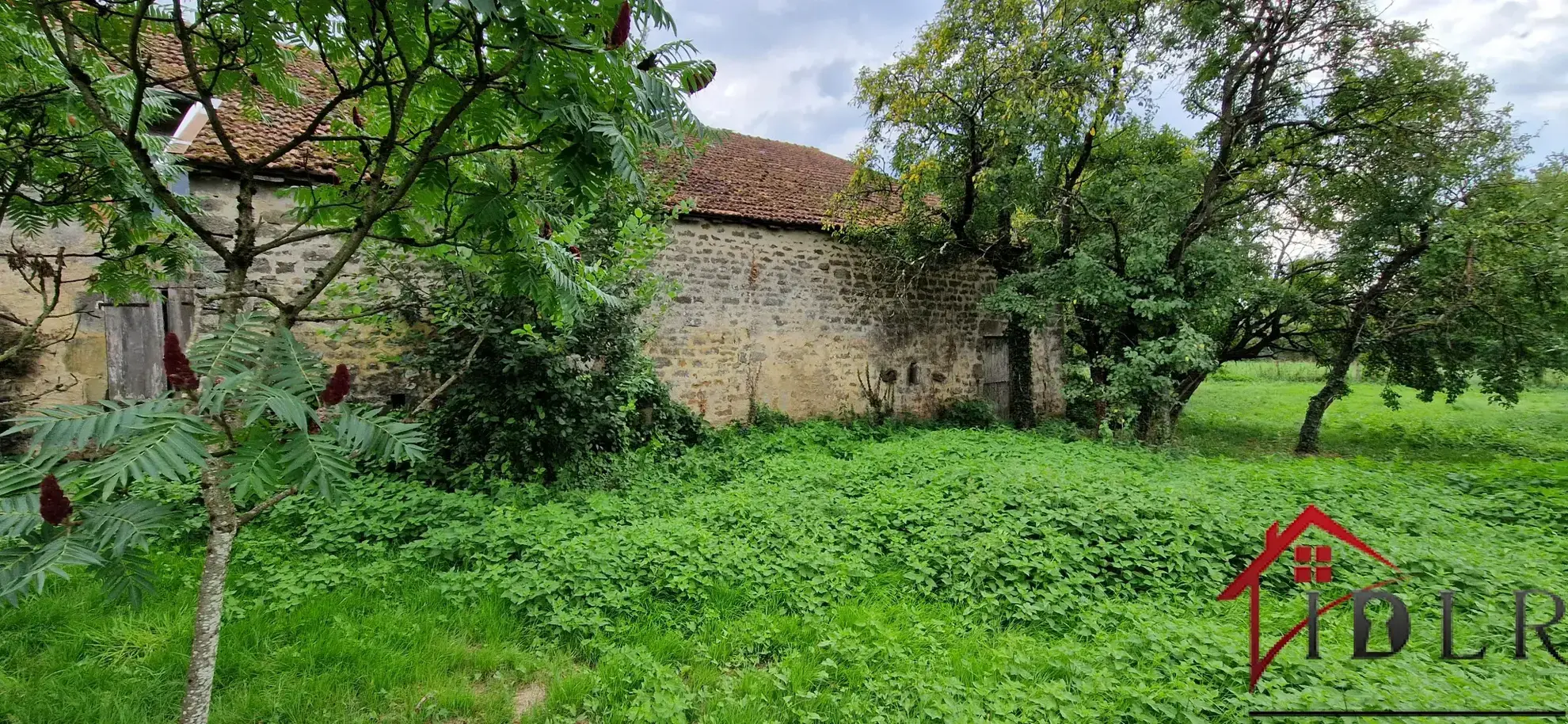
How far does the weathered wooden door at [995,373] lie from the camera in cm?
Answer: 1162

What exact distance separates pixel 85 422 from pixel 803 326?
339 inches

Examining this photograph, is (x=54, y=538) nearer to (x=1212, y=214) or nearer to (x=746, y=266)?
(x=746, y=266)

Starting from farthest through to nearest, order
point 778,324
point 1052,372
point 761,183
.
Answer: point 1052,372, point 761,183, point 778,324

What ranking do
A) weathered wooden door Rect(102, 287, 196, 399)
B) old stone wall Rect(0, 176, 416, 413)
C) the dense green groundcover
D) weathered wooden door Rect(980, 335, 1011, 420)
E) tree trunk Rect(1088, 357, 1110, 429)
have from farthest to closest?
weathered wooden door Rect(980, 335, 1011, 420), tree trunk Rect(1088, 357, 1110, 429), weathered wooden door Rect(102, 287, 196, 399), old stone wall Rect(0, 176, 416, 413), the dense green groundcover

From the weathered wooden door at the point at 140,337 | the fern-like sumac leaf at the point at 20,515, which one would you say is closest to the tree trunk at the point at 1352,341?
the fern-like sumac leaf at the point at 20,515

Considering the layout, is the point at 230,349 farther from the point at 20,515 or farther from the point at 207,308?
the point at 207,308

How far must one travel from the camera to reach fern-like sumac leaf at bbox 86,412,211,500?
4.82 feet

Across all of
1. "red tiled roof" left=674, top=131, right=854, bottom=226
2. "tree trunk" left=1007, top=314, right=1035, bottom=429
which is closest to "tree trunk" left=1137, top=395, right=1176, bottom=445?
"tree trunk" left=1007, top=314, right=1035, bottom=429

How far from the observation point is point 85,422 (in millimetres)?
1577

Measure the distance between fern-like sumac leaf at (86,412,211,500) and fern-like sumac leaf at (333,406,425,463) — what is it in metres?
0.32

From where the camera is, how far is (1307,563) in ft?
13.3

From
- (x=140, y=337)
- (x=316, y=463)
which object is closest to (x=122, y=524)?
(x=316, y=463)

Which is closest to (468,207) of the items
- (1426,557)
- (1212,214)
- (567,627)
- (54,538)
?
(54,538)

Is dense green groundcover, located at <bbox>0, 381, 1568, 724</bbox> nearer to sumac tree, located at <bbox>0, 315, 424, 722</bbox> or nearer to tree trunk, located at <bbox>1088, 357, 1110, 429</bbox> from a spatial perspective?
sumac tree, located at <bbox>0, 315, 424, 722</bbox>
